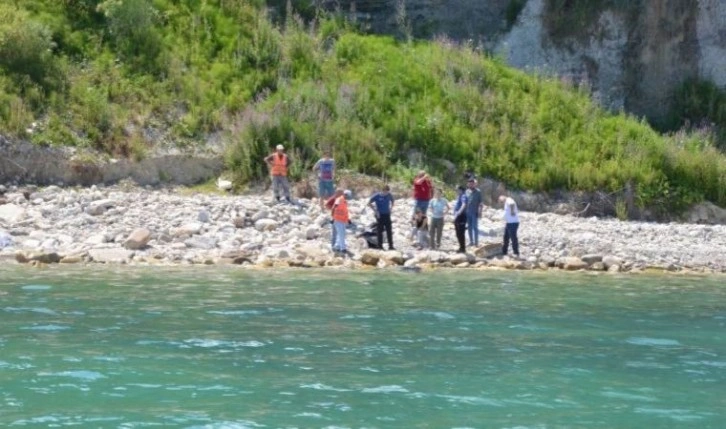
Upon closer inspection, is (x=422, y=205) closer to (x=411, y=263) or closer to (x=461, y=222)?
(x=461, y=222)

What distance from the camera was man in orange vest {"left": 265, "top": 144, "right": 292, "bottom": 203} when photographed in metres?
23.3

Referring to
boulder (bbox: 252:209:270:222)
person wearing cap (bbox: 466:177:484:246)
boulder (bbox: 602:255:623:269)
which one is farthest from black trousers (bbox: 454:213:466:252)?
boulder (bbox: 252:209:270:222)

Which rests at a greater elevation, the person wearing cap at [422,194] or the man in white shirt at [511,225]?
the person wearing cap at [422,194]

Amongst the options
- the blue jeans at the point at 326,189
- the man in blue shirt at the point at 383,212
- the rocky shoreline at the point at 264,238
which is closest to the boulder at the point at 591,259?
the rocky shoreline at the point at 264,238

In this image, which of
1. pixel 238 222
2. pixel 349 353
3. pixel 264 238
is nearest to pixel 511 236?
pixel 264 238

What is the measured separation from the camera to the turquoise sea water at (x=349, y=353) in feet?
30.9

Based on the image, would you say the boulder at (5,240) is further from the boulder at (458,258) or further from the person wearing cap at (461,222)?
the person wearing cap at (461,222)

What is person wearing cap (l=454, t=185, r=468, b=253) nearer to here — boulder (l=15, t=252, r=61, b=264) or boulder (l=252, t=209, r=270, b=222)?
boulder (l=252, t=209, r=270, b=222)

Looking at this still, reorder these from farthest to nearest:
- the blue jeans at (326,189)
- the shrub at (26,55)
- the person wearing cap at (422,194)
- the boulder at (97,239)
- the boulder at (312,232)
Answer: the shrub at (26,55) < the blue jeans at (326,189) < the person wearing cap at (422,194) < the boulder at (312,232) < the boulder at (97,239)

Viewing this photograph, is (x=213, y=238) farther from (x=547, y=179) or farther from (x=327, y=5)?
(x=327, y=5)

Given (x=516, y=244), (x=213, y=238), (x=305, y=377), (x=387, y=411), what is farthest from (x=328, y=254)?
(x=387, y=411)

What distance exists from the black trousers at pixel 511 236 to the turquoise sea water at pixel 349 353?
303 cm

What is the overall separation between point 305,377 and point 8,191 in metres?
14.7

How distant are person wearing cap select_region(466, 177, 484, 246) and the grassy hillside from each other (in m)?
4.13
